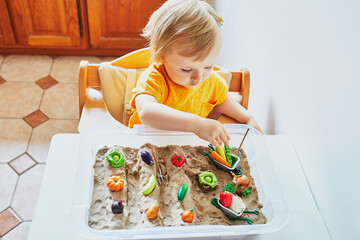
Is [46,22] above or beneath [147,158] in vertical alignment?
beneath

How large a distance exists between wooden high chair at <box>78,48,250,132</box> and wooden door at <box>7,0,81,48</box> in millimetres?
928

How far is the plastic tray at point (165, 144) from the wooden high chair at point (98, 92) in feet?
0.52

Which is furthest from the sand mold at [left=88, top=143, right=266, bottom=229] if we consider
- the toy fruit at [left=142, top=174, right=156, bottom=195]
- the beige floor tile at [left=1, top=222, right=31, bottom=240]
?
the beige floor tile at [left=1, top=222, right=31, bottom=240]

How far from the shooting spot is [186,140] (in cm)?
80

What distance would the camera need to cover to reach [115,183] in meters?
0.66

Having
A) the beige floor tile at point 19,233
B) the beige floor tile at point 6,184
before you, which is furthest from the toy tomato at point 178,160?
the beige floor tile at point 6,184

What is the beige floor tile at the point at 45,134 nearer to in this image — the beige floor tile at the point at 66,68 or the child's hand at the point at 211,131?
the beige floor tile at the point at 66,68

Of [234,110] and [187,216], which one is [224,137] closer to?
[187,216]

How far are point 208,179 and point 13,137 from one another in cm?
122

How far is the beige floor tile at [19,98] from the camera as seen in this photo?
169cm

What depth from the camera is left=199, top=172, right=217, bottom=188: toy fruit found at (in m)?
0.69

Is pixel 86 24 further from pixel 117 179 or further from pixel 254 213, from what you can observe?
pixel 254 213

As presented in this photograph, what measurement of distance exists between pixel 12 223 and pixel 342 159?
1172 millimetres

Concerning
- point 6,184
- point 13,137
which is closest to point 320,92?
point 6,184
